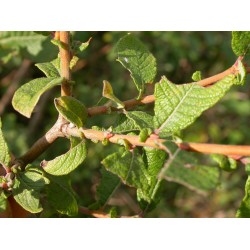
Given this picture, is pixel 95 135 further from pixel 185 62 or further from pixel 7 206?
pixel 185 62

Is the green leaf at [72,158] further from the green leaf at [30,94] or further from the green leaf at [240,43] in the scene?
the green leaf at [240,43]

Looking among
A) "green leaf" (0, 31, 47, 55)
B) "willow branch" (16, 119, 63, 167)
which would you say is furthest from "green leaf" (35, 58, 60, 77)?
"green leaf" (0, 31, 47, 55)

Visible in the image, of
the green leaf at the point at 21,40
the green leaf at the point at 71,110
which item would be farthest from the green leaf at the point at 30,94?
the green leaf at the point at 21,40

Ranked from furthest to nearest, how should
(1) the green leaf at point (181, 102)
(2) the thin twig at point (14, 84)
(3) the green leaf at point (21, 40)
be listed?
1. (2) the thin twig at point (14, 84)
2. (3) the green leaf at point (21, 40)
3. (1) the green leaf at point (181, 102)

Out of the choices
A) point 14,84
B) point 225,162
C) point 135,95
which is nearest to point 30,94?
point 225,162

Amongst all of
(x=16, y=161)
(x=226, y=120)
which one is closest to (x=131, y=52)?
(x=16, y=161)

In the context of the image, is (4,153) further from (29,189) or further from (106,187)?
(106,187)
